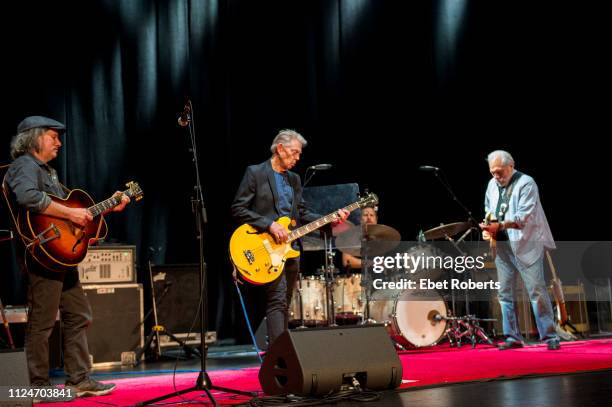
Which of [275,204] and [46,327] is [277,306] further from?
[46,327]

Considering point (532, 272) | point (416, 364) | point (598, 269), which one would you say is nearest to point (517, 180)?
point (532, 272)

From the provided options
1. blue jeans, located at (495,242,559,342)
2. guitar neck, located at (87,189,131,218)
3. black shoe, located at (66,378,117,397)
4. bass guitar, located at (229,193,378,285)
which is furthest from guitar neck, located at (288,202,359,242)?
blue jeans, located at (495,242,559,342)

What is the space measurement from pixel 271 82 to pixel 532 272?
13.0ft

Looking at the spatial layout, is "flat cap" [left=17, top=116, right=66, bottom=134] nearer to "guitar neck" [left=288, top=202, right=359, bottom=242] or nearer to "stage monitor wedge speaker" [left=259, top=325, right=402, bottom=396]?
"guitar neck" [left=288, top=202, right=359, bottom=242]

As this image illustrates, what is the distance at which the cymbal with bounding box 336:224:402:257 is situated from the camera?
7.56 m

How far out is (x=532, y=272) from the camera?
23.5 feet

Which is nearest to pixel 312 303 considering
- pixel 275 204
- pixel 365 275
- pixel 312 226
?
pixel 365 275

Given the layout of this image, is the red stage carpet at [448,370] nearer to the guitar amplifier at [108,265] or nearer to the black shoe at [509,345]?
the black shoe at [509,345]

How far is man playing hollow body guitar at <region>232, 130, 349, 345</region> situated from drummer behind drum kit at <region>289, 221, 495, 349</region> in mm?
1847

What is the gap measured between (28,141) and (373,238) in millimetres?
3886

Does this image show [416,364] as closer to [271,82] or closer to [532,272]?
[532,272]

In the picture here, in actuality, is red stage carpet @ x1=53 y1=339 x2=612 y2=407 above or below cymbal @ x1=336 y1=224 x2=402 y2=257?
below

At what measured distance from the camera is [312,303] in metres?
8.41

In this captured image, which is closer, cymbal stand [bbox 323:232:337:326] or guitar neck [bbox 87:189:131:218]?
guitar neck [bbox 87:189:131:218]
